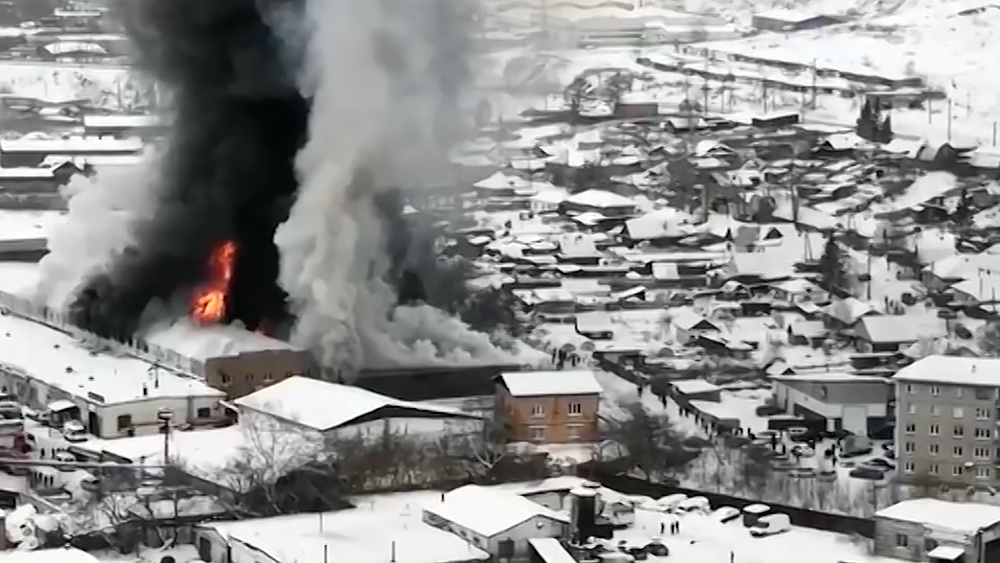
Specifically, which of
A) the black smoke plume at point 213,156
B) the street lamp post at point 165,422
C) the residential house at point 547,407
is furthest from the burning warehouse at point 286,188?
the street lamp post at point 165,422

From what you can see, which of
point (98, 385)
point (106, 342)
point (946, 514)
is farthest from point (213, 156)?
point (946, 514)

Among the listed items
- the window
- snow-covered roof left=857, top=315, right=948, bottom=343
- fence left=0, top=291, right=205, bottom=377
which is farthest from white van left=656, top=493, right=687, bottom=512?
snow-covered roof left=857, top=315, right=948, bottom=343

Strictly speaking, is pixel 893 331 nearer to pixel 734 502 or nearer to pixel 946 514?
pixel 734 502

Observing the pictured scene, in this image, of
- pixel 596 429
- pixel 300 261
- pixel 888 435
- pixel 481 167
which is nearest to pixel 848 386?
pixel 888 435

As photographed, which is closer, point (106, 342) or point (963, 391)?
point (963, 391)

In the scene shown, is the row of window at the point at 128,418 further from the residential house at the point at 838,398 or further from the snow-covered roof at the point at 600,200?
the snow-covered roof at the point at 600,200
